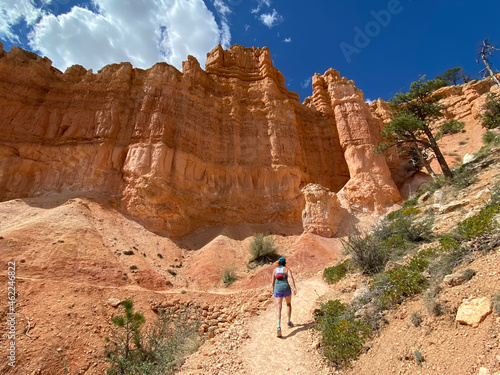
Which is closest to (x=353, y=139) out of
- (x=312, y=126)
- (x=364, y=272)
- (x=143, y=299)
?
(x=312, y=126)

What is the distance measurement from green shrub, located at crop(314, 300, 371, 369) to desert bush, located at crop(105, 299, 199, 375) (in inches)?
146

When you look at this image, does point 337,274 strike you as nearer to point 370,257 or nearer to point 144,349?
point 370,257

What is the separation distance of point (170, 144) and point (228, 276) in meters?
12.1

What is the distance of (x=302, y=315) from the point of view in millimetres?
7922

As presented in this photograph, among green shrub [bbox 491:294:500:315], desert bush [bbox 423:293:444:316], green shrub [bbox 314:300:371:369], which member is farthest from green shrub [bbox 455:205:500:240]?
green shrub [bbox 314:300:371:369]

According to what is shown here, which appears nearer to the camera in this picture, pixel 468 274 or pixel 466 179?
pixel 468 274

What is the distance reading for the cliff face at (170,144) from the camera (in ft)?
68.2

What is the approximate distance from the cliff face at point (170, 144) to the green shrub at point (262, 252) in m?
4.50

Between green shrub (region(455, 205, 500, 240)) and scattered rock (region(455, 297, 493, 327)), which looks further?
green shrub (region(455, 205, 500, 240))

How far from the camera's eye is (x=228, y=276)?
15.8m

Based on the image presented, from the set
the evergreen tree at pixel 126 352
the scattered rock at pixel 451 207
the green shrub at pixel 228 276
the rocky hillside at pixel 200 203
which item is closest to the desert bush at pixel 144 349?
the evergreen tree at pixel 126 352

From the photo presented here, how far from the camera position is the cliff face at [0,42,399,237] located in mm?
20797

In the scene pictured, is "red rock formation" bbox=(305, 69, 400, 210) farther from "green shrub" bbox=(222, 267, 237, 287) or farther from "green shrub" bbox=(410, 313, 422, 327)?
"green shrub" bbox=(410, 313, 422, 327)

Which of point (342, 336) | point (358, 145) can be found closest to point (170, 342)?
point (342, 336)
